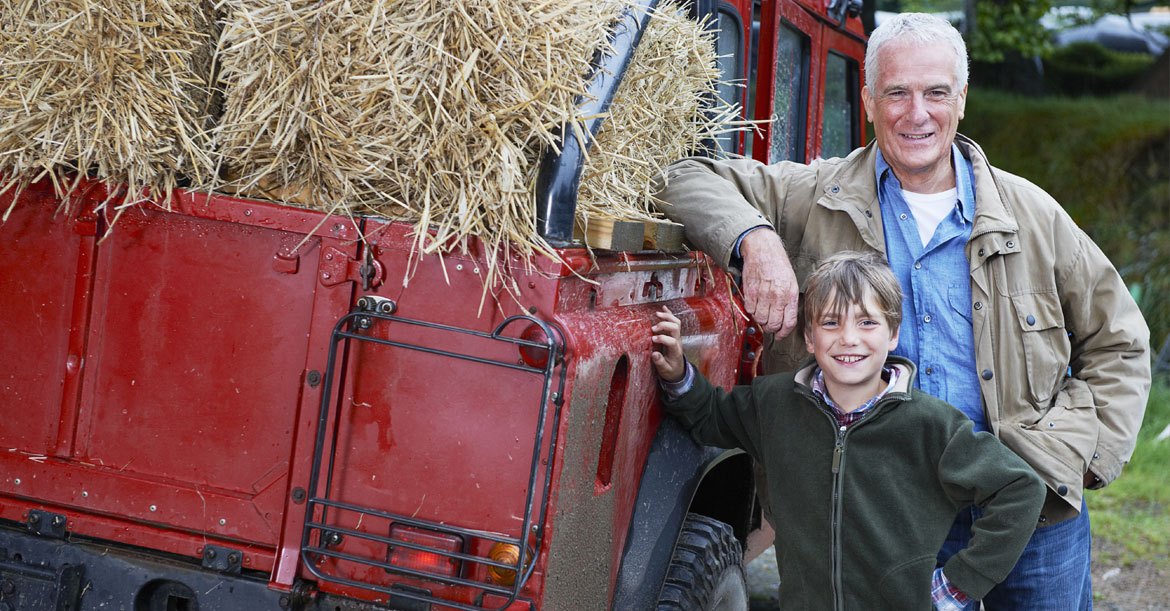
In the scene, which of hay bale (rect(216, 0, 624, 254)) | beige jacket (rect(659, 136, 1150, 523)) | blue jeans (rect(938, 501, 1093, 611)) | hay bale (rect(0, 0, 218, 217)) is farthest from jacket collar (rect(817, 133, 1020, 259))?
hay bale (rect(0, 0, 218, 217))

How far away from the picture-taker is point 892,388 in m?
2.91

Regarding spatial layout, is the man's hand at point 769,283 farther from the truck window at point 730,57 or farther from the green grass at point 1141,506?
the green grass at point 1141,506

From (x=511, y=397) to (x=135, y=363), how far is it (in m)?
0.91

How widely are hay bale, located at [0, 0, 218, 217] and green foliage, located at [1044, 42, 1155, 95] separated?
14914 mm

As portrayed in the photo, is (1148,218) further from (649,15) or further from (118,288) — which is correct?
(118,288)

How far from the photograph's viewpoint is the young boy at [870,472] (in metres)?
2.82

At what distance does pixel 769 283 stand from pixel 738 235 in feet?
0.51

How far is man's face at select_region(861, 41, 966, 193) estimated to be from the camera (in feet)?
10.4

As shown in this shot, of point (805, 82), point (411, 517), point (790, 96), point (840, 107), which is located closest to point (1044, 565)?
point (411, 517)

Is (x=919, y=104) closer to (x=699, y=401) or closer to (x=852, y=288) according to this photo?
(x=852, y=288)

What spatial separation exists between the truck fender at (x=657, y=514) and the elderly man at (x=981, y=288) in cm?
41

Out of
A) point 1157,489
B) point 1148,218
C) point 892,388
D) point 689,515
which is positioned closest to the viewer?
point 892,388

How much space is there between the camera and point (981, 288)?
309 centimetres

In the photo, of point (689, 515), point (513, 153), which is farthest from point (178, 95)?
point (689, 515)
